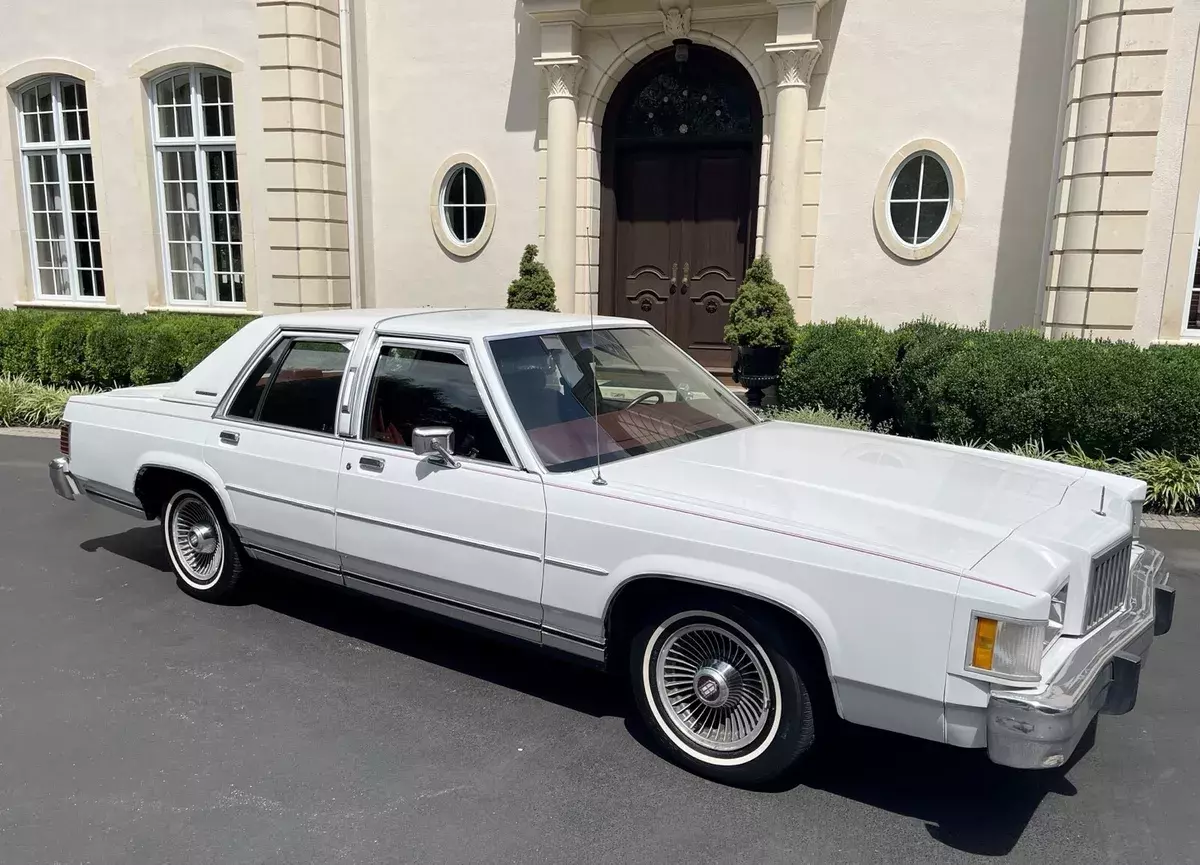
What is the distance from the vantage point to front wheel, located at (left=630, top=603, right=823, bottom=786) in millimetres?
3164

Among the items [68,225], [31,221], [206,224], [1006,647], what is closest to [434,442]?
[1006,647]

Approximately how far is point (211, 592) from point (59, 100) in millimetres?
11731

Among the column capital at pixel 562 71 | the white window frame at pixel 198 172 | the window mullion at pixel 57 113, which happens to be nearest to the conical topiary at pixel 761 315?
the column capital at pixel 562 71

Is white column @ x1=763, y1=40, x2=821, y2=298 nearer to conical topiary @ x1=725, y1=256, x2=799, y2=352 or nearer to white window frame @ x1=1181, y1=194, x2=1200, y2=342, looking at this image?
conical topiary @ x1=725, y1=256, x2=799, y2=352

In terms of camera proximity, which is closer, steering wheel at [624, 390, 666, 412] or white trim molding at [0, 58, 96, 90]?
steering wheel at [624, 390, 666, 412]

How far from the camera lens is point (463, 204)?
1213 centimetres

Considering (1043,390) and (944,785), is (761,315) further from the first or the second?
(944,785)

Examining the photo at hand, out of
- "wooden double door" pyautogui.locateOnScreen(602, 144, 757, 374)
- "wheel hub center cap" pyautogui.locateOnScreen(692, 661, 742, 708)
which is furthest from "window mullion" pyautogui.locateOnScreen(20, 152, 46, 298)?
"wheel hub center cap" pyautogui.locateOnScreen(692, 661, 742, 708)

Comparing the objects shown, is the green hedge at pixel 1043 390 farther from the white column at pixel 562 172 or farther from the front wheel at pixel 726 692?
the front wheel at pixel 726 692

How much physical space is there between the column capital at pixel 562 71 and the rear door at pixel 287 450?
715cm

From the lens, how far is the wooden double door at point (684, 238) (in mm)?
11094

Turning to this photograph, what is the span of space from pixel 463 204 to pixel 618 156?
222 cm

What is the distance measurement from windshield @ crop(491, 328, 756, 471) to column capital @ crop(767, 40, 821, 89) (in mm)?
6351

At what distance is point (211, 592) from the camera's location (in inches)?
202
